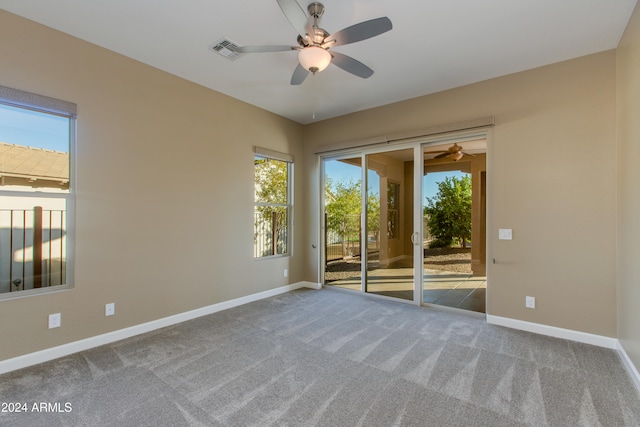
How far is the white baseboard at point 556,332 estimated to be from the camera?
2757 millimetres

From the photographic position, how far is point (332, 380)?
2209mm

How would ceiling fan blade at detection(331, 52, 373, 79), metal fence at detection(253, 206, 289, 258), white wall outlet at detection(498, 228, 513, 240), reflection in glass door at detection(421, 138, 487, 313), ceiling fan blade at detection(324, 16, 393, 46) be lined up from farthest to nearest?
metal fence at detection(253, 206, 289, 258)
reflection in glass door at detection(421, 138, 487, 313)
white wall outlet at detection(498, 228, 513, 240)
ceiling fan blade at detection(331, 52, 373, 79)
ceiling fan blade at detection(324, 16, 393, 46)

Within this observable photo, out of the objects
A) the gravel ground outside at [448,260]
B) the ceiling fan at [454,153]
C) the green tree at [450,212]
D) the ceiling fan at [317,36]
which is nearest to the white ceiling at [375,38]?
the ceiling fan at [317,36]

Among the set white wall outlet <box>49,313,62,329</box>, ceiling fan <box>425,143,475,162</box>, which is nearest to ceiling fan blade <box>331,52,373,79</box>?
ceiling fan <box>425,143,475,162</box>

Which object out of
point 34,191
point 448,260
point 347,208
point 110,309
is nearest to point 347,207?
point 347,208

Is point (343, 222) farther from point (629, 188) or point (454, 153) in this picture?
point (629, 188)

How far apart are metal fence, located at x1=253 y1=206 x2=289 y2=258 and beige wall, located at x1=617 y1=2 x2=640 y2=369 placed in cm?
393

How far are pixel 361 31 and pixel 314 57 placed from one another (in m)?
0.40

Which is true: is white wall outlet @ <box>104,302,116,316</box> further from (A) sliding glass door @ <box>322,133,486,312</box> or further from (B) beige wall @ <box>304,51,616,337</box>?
(B) beige wall @ <box>304,51,616,337</box>

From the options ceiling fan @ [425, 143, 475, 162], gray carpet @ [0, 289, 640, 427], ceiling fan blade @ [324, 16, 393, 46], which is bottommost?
gray carpet @ [0, 289, 640, 427]

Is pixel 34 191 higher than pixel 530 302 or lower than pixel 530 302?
higher

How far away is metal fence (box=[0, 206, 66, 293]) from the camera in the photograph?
243cm

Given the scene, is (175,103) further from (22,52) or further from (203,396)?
(203,396)

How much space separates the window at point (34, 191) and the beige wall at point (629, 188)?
466 centimetres
